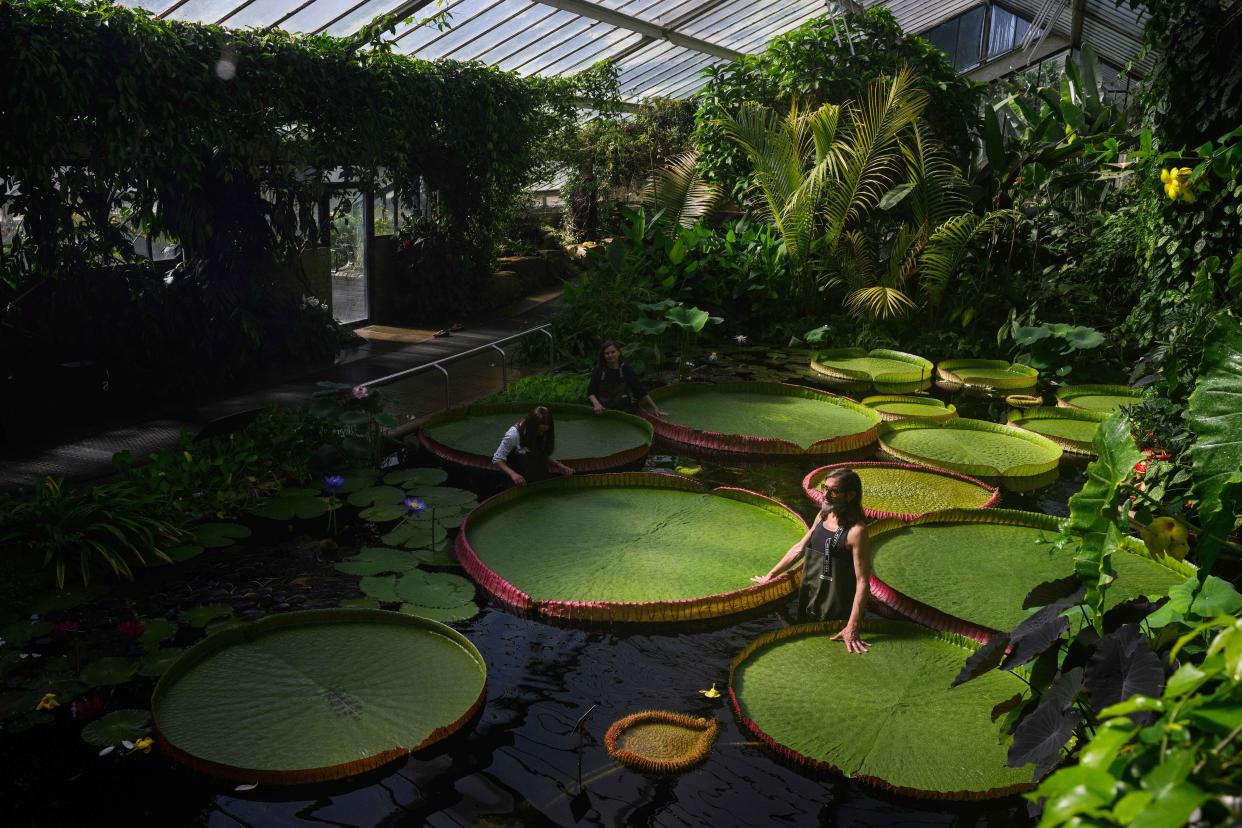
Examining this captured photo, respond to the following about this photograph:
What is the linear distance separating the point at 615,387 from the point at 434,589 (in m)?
3.29

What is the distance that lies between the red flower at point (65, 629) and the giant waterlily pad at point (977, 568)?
3708 mm

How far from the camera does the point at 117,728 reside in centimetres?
344

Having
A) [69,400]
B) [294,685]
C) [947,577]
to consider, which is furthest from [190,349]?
[947,577]

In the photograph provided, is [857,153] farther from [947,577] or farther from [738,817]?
[738,817]

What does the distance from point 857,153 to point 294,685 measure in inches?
351

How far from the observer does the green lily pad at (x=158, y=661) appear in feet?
12.4

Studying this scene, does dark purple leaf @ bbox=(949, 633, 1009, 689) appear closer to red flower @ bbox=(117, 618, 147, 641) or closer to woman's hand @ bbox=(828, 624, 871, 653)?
woman's hand @ bbox=(828, 624, 871, 653)

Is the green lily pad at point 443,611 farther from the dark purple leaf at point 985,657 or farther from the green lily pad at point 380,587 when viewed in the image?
the dark purple leaf at point 985,657

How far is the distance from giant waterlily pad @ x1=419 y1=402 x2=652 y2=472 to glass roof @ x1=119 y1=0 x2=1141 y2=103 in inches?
160

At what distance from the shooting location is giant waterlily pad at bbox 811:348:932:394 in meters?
9.12

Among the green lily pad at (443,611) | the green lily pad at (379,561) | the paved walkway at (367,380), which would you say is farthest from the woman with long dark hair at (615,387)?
the green lily pad at (443,611)

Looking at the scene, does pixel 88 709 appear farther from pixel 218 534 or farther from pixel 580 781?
pixel 580 781

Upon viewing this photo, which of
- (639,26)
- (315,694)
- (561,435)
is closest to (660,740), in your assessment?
(315,694)

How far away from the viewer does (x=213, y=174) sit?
26.7 ft
